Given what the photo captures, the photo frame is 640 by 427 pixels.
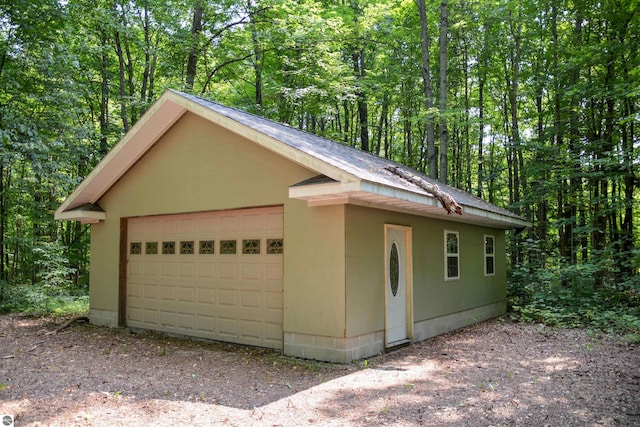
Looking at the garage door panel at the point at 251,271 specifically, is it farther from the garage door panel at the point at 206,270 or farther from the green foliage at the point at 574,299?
the green foliage at the point at 574,299

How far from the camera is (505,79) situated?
18.6 m

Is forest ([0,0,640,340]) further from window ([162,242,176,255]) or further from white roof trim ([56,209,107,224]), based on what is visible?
window ([162,242,176,255])

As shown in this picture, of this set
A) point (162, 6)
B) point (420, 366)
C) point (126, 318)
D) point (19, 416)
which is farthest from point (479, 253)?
point (162, 6)

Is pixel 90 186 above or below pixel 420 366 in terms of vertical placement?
above

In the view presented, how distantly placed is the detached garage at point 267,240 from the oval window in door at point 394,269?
0.03 meters

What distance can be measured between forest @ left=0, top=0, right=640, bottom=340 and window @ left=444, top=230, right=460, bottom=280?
261cm

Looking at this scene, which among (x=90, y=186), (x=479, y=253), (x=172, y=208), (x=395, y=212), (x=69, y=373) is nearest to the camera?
(x=69, y=373)

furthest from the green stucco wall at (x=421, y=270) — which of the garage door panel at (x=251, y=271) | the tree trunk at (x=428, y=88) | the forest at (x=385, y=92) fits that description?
the tree trunk at (x=428, y=88)

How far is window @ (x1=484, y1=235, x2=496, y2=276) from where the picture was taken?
36.9 ft

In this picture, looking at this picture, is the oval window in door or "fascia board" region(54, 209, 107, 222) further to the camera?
"fascia board" region(54, 209, 107, 222)

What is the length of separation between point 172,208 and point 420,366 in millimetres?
5126

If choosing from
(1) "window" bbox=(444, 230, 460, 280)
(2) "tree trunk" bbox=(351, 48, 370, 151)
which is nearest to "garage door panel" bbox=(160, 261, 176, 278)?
(1) "window" bbox=(444, 230, 460, 280)

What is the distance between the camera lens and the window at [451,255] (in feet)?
30.5

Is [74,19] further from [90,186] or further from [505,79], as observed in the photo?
[505,79]
